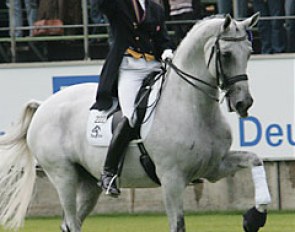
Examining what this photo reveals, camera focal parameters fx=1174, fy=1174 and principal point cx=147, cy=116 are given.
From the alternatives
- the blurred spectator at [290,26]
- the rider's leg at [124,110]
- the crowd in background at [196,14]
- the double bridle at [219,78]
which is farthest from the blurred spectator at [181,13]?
the double bridle at [219,78]

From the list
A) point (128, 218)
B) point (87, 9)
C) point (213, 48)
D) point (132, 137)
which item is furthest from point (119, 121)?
point (87, 9)

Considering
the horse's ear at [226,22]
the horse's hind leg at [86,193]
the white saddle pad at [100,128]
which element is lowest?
the horse's hind leg at [86,193]

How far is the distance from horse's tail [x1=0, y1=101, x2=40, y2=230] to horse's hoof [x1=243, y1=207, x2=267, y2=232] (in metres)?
2.96

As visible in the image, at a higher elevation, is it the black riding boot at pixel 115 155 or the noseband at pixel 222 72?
the noseband at pixel 222 72

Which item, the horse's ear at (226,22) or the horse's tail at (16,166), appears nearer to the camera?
the horse's ear at (226,22)

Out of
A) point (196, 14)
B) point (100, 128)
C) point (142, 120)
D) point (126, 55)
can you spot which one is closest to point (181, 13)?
point (196, 14)

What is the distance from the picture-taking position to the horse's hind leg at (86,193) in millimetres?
11789

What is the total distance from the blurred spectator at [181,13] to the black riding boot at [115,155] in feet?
17.4

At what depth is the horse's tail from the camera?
12.2 m

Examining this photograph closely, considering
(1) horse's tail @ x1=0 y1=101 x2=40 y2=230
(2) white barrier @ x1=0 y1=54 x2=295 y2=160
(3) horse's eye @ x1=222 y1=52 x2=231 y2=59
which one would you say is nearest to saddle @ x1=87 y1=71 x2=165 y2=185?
(3) horse's eye @ x1=222 y1=52 x2=231 y2=59

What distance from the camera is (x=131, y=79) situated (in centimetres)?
1092

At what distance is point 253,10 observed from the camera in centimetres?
1638

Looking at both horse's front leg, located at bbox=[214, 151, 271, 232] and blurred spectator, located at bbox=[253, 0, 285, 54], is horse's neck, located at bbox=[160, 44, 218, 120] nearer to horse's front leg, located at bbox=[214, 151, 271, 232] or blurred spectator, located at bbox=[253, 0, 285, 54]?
horse's front leg, located at bbox=[214, 151, 271, 232]

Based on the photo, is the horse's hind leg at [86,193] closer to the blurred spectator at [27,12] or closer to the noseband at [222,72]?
the noseband at [222,72]
